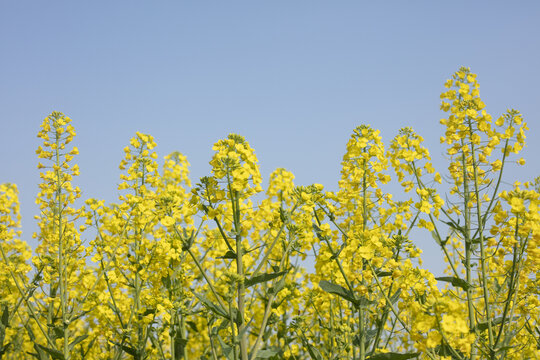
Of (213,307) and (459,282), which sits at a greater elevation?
(459,282)

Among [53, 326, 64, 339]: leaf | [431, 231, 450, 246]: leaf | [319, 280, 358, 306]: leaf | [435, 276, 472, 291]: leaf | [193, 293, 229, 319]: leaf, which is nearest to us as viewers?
[193, 293, 229, 319]: leaf

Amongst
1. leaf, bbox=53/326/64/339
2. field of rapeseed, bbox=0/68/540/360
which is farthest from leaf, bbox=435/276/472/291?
leaf, bbox=53/326/64/339

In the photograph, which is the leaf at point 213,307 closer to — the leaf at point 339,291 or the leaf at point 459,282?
the leaf at point 339,291

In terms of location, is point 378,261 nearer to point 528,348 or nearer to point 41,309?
point 528,348

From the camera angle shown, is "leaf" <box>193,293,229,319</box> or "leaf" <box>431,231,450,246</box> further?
"leaf" <box>431,231,450,246</box>

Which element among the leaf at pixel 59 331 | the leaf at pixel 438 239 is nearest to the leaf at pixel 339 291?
the leaf at pixel 438 239

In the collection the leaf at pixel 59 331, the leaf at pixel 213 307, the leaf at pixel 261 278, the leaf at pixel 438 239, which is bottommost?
the leaf at pixel 59 331

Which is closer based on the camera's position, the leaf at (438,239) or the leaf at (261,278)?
the leaf at (261,278)

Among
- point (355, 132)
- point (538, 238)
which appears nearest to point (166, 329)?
point (355, 132)

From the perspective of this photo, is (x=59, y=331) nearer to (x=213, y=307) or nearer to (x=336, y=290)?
(x=213, y=307)

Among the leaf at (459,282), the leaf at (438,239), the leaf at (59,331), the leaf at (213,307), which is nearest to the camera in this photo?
the leaf at (213,307)

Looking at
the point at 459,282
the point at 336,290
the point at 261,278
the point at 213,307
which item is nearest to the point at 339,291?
the point at 336,290

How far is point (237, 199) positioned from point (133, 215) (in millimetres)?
2284

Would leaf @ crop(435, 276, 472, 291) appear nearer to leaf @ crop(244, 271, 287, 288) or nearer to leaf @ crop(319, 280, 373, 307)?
leaf @ crop(319, 280, 373, 307)
